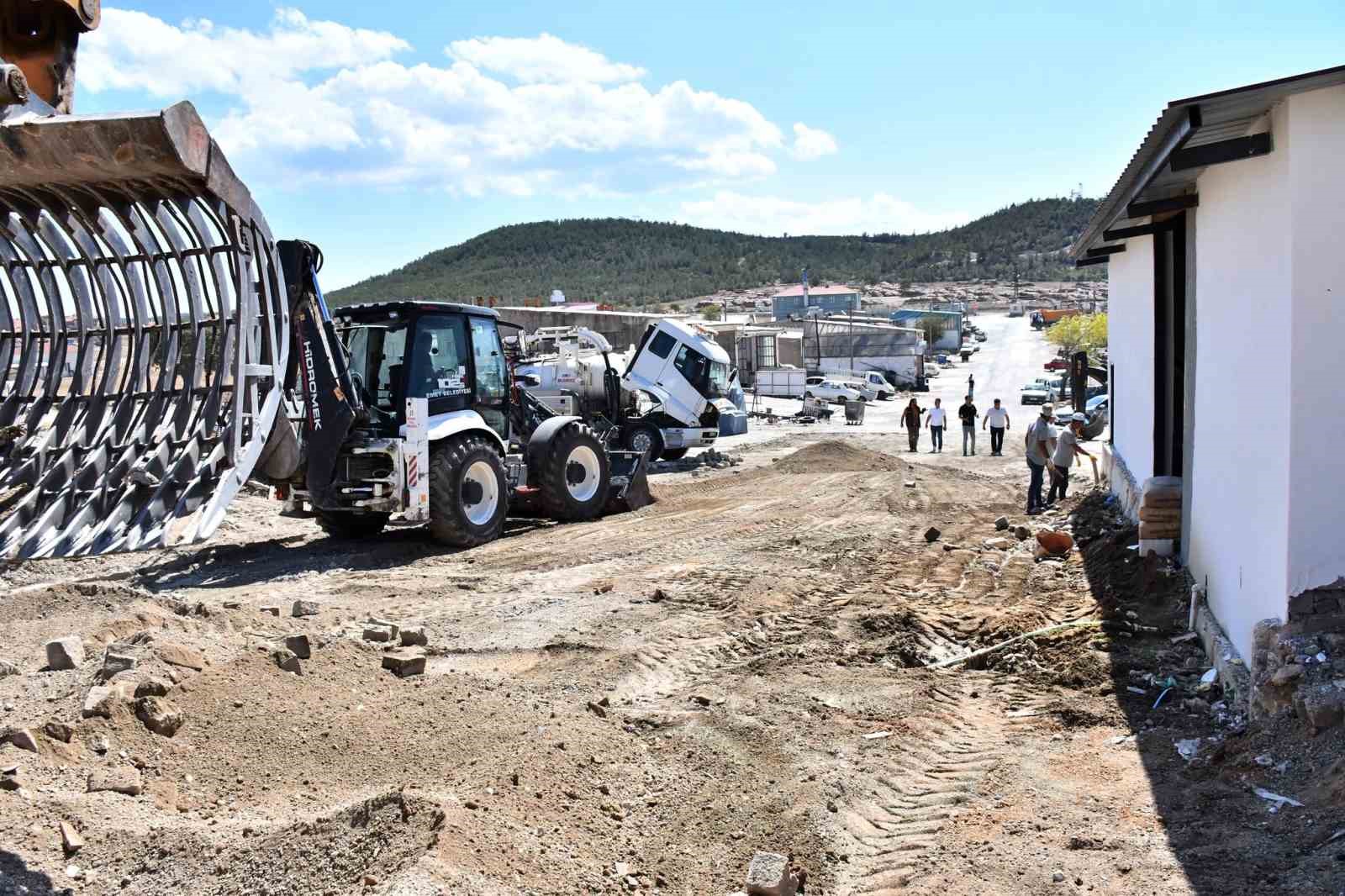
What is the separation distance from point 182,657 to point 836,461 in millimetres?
17605

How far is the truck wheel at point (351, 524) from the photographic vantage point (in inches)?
512

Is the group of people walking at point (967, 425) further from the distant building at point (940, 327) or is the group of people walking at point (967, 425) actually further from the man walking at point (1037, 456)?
the distant building at point (940, 327)

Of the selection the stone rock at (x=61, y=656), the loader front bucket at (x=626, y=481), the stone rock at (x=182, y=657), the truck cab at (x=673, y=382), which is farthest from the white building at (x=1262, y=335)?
the truck cab at (x=673, y=382)

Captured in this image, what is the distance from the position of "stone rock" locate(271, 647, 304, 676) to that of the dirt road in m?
0.07

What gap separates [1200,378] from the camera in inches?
343

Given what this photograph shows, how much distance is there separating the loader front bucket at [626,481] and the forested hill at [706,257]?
3550 inches

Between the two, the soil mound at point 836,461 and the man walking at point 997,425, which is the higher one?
the man walking at point 997,425

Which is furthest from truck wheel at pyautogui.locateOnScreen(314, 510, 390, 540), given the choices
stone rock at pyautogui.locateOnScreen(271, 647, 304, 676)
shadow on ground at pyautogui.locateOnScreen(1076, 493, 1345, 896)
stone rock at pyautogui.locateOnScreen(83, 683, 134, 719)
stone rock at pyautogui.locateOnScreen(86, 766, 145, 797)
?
shadow on ground at pyautogui.locateOnScreen(1076, 493, 1345, 896)

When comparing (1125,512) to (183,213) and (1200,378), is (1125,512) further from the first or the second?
(183,213)

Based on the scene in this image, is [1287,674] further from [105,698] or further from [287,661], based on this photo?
[105,698]

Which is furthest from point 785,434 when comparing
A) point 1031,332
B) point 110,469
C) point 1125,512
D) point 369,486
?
point 1031,332

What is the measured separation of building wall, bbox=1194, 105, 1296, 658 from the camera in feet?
20.2

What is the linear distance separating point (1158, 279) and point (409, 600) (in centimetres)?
806

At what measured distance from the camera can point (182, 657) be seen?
6.68 m
